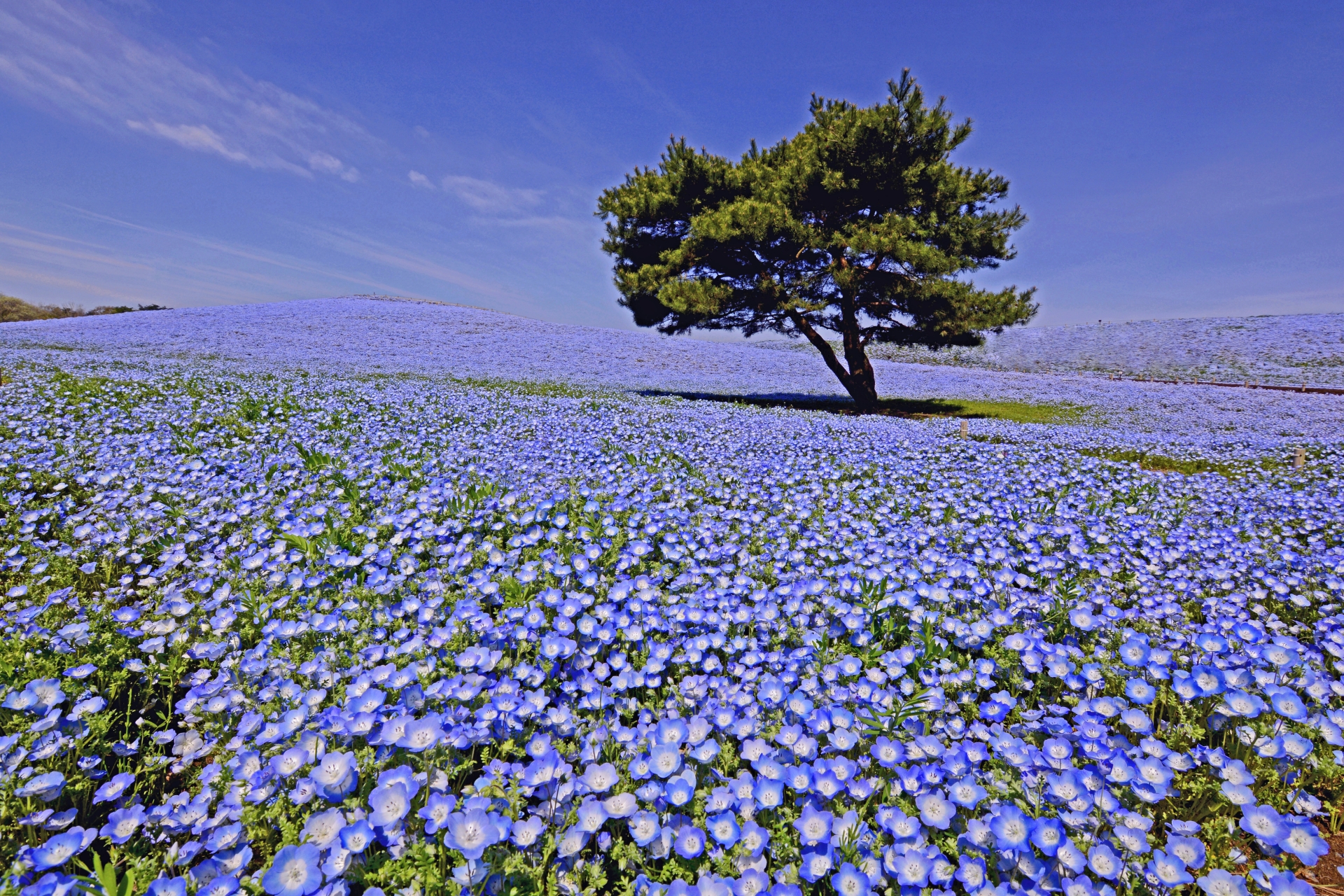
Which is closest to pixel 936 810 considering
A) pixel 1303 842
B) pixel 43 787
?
pixel 1303 842

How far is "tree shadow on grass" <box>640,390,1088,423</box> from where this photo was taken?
64.3ft

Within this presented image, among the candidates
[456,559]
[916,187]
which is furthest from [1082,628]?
[916,187]

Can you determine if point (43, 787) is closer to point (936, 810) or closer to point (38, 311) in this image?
point (936, 810)

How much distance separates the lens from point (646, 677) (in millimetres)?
3227

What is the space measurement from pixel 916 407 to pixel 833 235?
7.51 m

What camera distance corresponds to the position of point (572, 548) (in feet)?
15.9

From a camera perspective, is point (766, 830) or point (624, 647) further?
point (624, 647)

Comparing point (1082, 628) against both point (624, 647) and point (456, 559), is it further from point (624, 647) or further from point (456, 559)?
point (456, 559)

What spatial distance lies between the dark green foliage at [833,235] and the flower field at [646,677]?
12714 millimetres

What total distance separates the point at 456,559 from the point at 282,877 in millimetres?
2563

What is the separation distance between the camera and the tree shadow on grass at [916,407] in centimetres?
1961

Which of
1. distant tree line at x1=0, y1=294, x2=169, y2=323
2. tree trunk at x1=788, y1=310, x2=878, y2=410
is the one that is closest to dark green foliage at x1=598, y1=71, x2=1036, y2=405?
tree trunk at x1=788, y1=310, x2=878, y2=410

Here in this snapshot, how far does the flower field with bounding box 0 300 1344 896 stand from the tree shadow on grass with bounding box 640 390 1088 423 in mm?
12103

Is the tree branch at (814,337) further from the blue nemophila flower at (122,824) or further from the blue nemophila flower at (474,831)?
the blue nemophila flower at (122,824)
